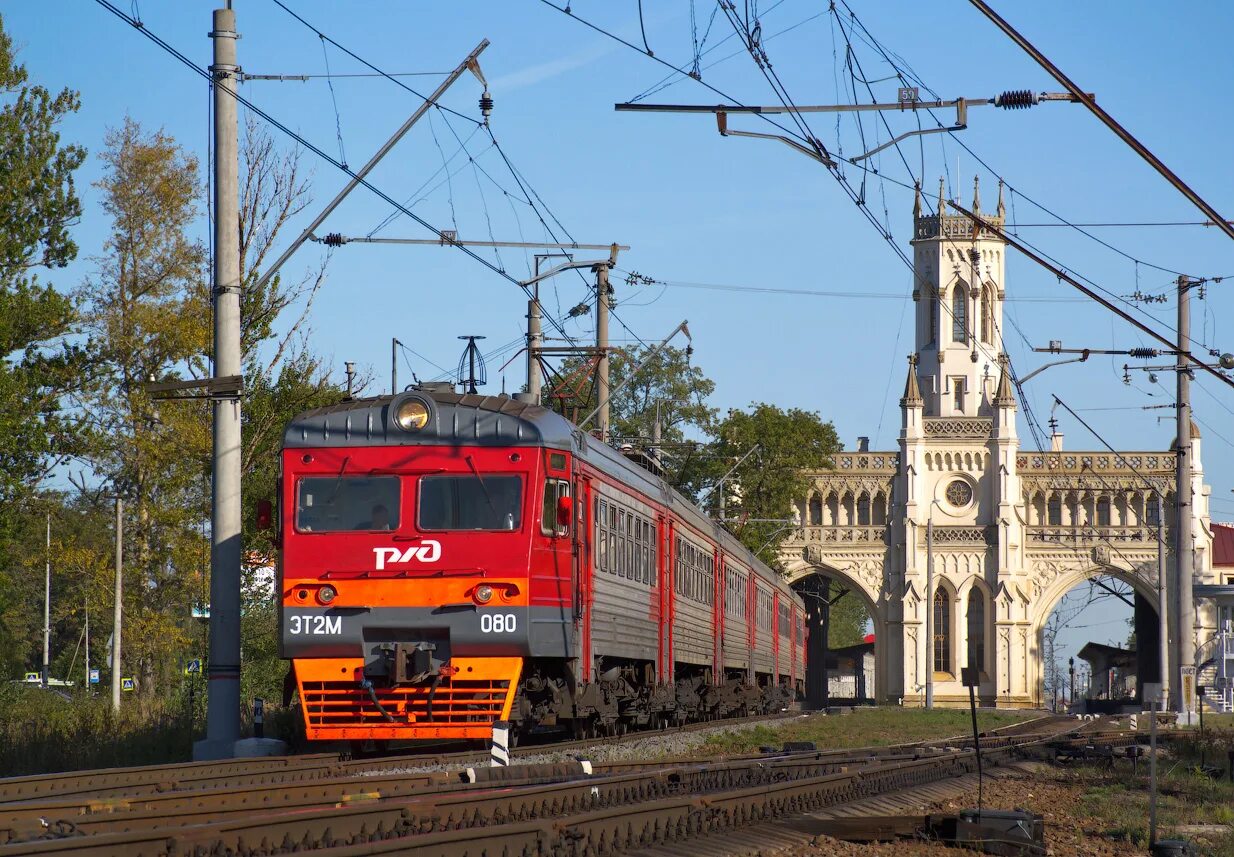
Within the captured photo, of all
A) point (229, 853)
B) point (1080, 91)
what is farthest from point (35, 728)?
point (1080, 91)

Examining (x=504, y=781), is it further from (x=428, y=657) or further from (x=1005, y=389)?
(x=1005, y=389)

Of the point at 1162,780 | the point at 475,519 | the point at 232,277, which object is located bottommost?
the point at 1162,780

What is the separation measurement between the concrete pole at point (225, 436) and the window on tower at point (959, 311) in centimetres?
6670

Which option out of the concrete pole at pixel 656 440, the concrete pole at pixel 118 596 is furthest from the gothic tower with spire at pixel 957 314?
the concrete pole at pixel 118 596

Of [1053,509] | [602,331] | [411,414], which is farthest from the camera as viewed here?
[1053,509]


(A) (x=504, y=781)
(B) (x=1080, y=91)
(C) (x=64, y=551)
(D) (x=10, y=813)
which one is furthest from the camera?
(C) (x=64, y=551)

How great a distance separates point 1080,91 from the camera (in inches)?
479

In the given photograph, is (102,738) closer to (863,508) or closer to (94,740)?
(94,740)

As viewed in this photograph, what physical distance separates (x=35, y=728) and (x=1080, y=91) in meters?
13.2

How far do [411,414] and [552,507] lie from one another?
1.50 meters

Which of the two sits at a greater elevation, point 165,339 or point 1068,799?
point 165,339

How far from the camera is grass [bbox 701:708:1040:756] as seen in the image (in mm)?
23625

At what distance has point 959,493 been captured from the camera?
7750cm

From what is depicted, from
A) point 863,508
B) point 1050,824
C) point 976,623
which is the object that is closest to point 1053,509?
point 976,623
